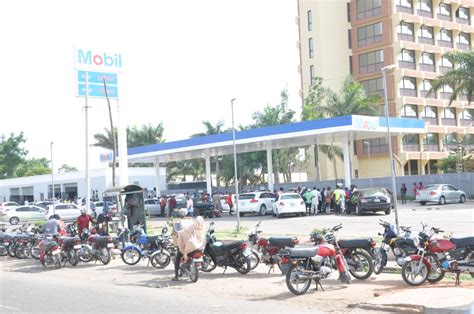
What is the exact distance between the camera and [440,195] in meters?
36.4

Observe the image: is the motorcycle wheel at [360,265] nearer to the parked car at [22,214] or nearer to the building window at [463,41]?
the parked car at [22,214]

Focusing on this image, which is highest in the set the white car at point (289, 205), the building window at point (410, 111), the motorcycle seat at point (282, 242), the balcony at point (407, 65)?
the balcony at point (407, 65)

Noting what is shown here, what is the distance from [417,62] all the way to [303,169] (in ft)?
54.6

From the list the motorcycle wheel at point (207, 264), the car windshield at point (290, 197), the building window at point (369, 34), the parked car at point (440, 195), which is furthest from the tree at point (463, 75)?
the motorcycle wheel at point (207, 264)

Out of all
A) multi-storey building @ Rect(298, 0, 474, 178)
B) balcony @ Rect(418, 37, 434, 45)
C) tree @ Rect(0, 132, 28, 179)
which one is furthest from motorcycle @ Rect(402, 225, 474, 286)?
tree @ Rect(0, 132, 28, 179)

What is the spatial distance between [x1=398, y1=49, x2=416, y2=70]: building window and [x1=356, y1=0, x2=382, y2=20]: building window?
4.80m

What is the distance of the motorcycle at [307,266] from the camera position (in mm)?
11070

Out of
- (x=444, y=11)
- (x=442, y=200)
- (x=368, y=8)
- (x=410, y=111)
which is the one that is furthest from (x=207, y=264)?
(x=444, y=11)

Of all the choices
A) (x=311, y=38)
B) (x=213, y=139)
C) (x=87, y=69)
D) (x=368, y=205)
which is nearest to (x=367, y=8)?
(x=311, y=38)

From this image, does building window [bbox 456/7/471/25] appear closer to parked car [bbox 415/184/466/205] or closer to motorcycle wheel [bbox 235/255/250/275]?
parked car [bbox 415/184/466/205]

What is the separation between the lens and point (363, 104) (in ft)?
166

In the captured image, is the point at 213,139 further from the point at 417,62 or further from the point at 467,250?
the point at 467,250

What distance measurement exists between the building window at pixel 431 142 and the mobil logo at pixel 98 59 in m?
39.4

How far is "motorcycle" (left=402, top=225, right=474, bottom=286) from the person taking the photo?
11.0 m
